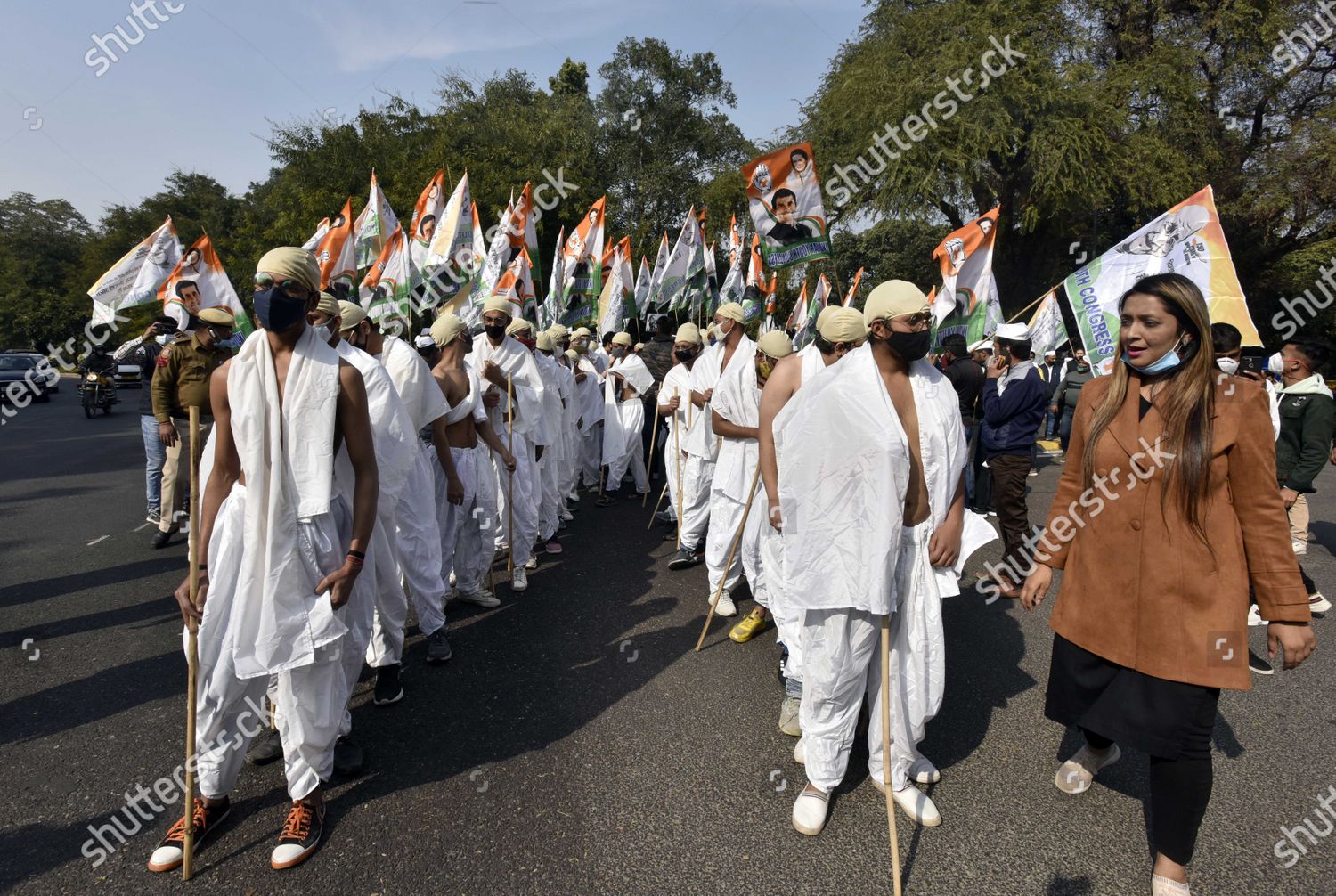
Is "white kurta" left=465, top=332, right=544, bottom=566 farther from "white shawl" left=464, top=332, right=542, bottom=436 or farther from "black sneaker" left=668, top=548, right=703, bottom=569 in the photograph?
"black sneaker" left=668, top=548, right=703, bottom=569

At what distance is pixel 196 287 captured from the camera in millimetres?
6949

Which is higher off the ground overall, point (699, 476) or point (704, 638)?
point (699, 476)

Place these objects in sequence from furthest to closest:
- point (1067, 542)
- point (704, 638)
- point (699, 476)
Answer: point (699, 476) → point (704, 638) → point (1067, 542)

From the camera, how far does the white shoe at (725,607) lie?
5.05 meters

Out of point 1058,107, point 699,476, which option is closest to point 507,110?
point 1058,107

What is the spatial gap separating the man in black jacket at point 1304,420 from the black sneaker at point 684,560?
4.33 meters

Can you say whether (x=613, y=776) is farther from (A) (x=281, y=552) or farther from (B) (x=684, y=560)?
(B) (x=684, y=560)

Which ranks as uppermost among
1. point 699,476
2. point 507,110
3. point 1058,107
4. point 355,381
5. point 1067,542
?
point 507,110

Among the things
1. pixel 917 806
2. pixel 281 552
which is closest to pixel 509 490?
pixel 281 552

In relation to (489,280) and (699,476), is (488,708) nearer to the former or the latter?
(699,476)

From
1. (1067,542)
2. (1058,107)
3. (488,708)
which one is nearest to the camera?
(1067,542)

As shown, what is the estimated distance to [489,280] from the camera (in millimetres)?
8734

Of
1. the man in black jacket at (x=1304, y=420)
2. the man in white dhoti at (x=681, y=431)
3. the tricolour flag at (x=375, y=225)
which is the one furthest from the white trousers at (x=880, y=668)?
the tricolour flag at (x=375, y=225)

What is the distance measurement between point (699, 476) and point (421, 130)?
2474cm
